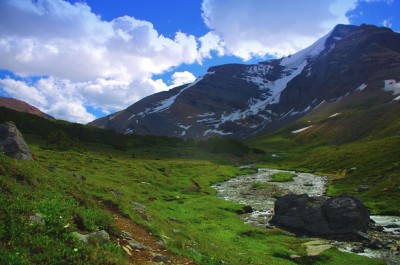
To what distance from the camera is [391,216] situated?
57469 millimetres

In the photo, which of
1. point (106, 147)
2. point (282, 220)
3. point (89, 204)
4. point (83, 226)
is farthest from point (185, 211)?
point (106, 147)

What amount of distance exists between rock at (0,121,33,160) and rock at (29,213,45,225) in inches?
1266

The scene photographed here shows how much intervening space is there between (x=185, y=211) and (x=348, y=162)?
9605cm

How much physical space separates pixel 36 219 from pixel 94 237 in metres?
2.87

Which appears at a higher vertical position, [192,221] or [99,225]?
[99,225]

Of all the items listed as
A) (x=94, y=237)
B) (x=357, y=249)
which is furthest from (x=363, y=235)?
(x=94, y=237)

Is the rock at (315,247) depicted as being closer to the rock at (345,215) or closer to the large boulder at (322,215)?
the large boulder at (322,215)

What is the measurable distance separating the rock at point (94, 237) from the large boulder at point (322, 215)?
114 feet

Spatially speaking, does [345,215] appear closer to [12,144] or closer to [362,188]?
[362,188]

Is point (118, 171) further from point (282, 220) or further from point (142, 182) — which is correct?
point (282, 220)

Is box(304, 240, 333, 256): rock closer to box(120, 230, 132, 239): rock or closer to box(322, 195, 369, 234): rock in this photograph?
box(322, 195, 369, 234): rock

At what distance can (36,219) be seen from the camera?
16828mm

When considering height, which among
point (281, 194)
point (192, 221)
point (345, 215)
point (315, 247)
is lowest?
point (192, 221)

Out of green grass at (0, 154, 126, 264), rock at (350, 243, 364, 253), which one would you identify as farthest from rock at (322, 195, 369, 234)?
green grass at (0, 154, 126, 264)
